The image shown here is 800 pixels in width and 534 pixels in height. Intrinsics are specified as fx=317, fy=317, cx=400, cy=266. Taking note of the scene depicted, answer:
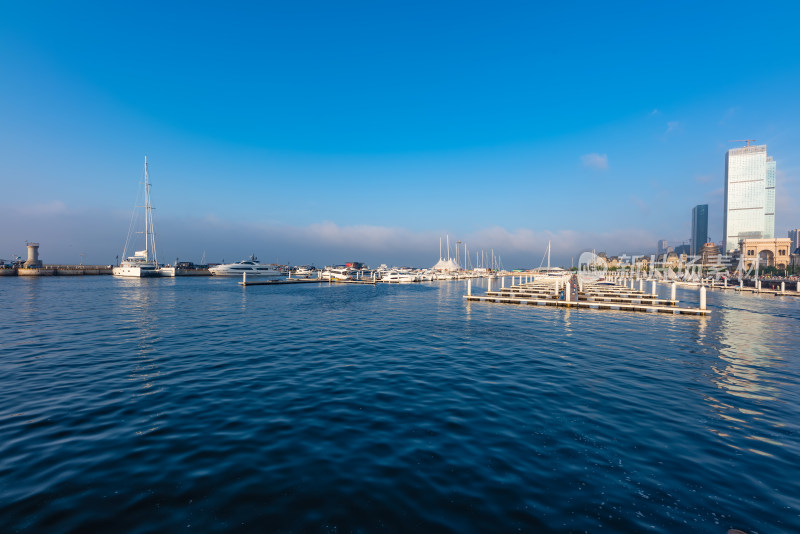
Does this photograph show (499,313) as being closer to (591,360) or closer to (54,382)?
(591,360)

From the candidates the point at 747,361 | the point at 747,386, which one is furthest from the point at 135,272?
the point at 747,361

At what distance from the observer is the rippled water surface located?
233 inches

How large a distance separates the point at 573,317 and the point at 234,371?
32637 mm

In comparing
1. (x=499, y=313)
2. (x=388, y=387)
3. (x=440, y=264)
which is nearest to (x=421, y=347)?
(x=388, y=387)

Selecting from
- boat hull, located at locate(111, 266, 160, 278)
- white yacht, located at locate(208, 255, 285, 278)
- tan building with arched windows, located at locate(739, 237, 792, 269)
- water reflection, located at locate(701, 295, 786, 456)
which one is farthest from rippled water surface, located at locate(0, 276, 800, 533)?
tan building with arched windows, located at locate(739, 237, 792, 269)

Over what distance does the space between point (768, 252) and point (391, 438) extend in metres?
222

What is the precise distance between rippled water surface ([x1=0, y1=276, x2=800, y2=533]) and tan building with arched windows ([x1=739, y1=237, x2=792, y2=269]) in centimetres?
19015

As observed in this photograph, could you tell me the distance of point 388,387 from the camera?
1275 cm

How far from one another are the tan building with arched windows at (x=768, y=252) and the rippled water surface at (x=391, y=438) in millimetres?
190152

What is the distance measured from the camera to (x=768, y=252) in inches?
5822

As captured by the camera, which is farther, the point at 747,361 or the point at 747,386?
the point at 747,361

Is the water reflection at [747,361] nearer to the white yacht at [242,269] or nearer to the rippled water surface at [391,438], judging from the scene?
the rippled water surface at [391,438]

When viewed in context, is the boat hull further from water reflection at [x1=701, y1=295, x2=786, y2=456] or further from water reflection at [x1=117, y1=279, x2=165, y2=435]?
water reflection at [x1=701, y1=295, x2=786, y2=456]

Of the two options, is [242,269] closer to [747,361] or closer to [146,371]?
[146,371]
